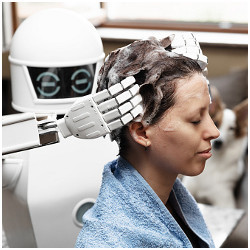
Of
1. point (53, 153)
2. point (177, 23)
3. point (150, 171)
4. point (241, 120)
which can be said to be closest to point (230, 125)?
point (241, 120)

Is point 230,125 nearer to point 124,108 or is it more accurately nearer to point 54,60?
point 54,60

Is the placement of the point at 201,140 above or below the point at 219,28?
above

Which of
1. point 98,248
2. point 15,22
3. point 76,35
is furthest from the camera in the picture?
point 15,22

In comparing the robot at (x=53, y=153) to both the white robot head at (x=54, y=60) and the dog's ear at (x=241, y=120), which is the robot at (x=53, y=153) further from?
the dog's ear at (x=241, y=120)

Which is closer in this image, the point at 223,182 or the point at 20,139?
the point at 20,139

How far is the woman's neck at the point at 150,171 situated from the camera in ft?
2.55

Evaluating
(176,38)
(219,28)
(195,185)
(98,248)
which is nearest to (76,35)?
(176,38)

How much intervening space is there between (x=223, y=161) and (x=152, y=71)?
1557 millimetres

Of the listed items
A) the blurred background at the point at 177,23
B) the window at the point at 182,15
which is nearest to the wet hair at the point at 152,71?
the blurred background at the point at 177,23

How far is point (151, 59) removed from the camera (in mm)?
727

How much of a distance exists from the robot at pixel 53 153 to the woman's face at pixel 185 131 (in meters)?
0.30

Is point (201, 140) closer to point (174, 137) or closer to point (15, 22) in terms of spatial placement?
point (174, 137)

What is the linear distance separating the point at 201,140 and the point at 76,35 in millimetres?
428

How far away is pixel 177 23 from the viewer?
10.6 ft
